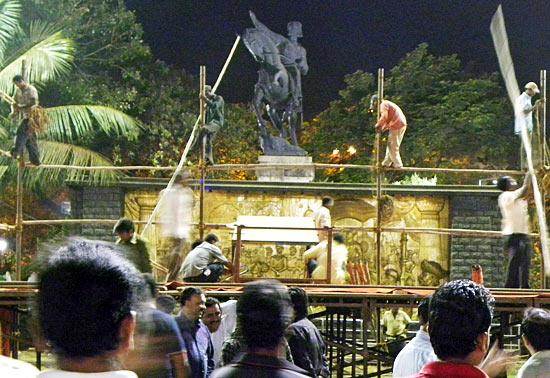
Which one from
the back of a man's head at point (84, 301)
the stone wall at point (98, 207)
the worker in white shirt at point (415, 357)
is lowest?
the worker in white shirt at point (415, 357)

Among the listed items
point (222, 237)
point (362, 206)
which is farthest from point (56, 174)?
point (362, 206)

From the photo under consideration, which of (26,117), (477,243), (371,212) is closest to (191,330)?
(26,117)

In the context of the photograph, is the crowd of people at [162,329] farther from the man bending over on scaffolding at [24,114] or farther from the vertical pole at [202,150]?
the vertical pole at [202,150]

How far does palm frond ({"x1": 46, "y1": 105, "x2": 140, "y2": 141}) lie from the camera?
23422 mm

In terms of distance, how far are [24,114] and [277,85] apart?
6893mm

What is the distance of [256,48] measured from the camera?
2083 centimetres

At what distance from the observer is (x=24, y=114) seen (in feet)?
47.9

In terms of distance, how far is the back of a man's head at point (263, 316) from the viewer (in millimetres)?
3844

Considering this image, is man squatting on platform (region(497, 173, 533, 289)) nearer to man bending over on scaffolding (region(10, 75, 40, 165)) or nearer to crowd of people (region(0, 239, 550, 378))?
man bending over on scaffolding (region(10, 75, 40, 165))

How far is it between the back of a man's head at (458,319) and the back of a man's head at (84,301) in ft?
3.81

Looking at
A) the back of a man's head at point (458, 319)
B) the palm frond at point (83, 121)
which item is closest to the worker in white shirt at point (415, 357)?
the back of a man's head at point (458, 319)

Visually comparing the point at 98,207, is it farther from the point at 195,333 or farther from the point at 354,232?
the point at 195,333

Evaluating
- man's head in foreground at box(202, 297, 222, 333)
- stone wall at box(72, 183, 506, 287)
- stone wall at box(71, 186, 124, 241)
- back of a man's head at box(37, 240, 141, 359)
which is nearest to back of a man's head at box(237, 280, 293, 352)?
back of a man's head at box(37, 240, 141, 359)

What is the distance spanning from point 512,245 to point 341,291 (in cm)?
218
